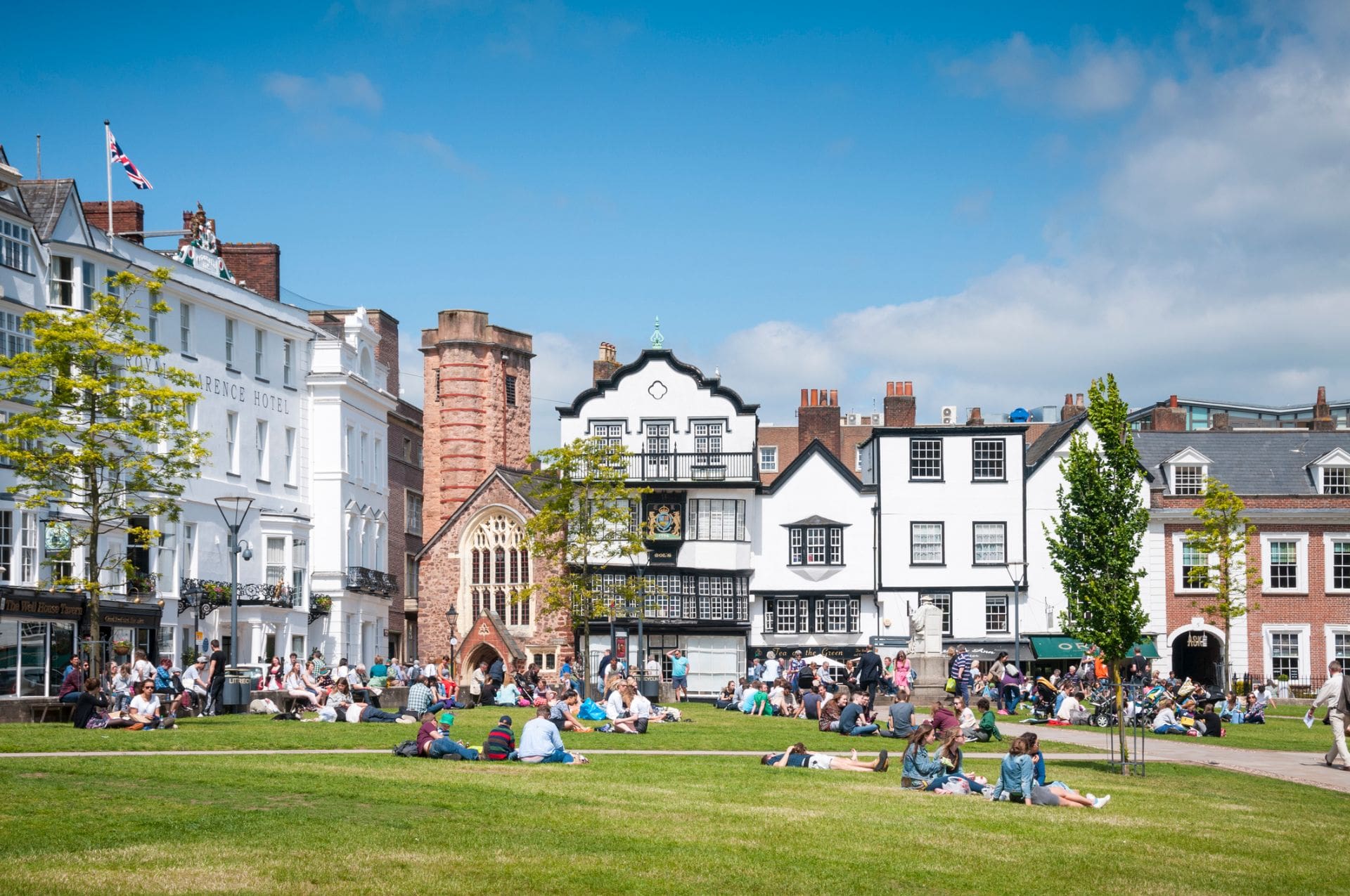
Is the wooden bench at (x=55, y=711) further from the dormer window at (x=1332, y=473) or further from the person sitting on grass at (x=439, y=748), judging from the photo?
the dormer window at (x=1332, y=473)

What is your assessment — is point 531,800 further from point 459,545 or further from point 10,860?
point 459,545

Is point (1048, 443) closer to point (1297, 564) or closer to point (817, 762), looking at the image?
point (1297, 564)

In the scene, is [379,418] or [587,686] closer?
[587,686]

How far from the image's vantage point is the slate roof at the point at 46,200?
145ft

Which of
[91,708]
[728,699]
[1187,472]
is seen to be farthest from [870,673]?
[1187,472]

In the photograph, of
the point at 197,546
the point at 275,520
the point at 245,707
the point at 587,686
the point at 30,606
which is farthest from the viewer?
the point at 275,520

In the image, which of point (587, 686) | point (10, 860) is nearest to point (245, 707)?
point (587, 686)

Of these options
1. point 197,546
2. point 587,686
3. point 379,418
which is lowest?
point 587,686

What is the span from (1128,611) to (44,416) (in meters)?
23.8

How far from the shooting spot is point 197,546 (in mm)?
50531

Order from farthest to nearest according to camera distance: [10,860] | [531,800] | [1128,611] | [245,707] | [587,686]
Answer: [587,686] < [245,707] < [1128,611] < [531,800] < [10,860]

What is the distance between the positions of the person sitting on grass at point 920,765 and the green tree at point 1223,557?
34.6 m

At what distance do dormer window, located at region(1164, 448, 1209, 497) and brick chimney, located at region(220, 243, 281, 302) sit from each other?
34.7 metres

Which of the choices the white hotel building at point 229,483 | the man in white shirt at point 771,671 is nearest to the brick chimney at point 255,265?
the white hotel building at point 229,483
